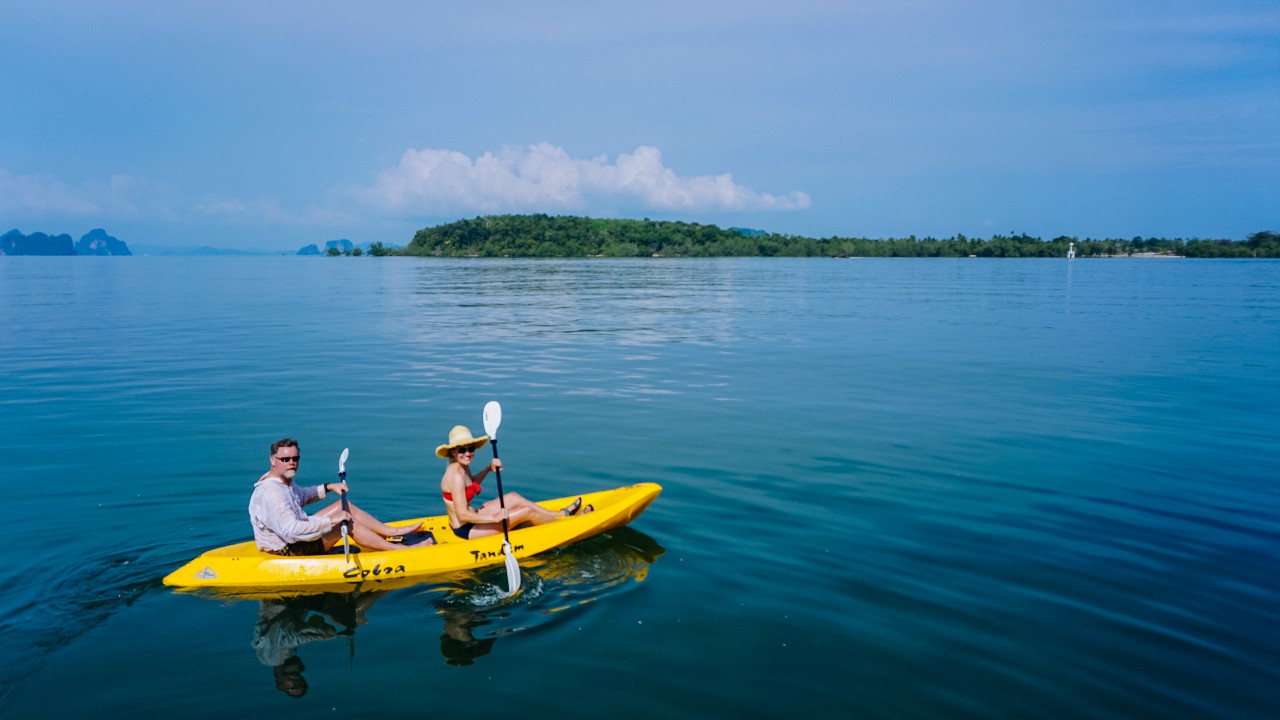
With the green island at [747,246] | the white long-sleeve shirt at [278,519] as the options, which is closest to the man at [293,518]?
the white long-sleeve shirt at [278,519]

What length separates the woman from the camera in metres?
9.71

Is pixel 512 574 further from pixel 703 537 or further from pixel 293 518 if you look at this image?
pixel 703 537

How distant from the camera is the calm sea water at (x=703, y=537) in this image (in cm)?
720

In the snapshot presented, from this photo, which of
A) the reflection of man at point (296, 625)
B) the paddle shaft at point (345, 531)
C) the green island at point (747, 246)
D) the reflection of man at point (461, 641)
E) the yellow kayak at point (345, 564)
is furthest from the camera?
the green island at point (747, 246)

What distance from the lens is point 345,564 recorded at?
359 inches

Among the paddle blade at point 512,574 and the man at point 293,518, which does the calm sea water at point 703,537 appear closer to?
Answer: the paddle blade at point 512,574

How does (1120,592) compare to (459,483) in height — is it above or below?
below

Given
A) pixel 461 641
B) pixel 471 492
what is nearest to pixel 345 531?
pixel 471 492

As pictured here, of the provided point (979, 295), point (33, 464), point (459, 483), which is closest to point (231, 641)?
point (459, 483)

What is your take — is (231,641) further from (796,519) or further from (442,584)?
(796,519)

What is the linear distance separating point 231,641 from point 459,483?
279 cm

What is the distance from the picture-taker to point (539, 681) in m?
7.25

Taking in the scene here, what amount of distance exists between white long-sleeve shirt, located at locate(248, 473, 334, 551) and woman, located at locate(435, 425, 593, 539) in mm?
1322

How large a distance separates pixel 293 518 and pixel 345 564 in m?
0.72
